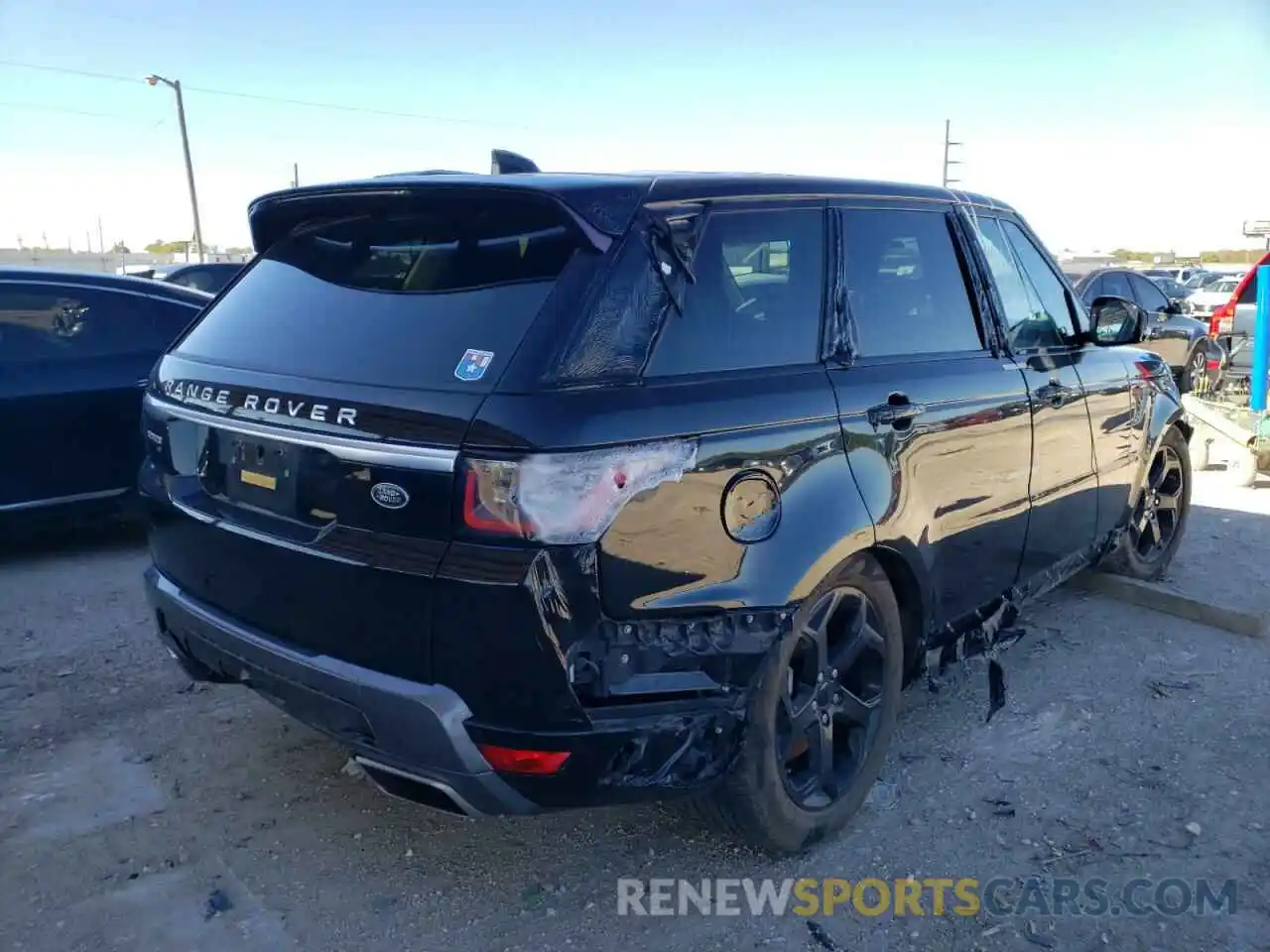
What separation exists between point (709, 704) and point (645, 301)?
0.99 m

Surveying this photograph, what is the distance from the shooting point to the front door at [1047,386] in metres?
3.84

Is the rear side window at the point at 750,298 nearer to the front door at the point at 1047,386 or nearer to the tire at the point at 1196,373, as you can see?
the front door at the point at 1047,386

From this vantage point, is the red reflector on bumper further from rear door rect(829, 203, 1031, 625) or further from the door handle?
the door handle

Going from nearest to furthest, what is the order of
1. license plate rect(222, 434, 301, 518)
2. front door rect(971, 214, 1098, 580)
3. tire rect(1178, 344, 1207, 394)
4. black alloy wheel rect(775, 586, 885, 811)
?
1. license plate rect(222, 434, 301, 518)
2. black alloy wheel rect(775, 586, 885, 811)
3. front door rect(971, 214, 1098, 580)
4. tire rect(1178, 344, 1207, 394)

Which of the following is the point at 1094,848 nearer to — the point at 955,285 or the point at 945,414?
the point at 945,414

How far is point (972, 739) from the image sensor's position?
3.68m

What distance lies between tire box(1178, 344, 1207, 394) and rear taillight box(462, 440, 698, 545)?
1296cm

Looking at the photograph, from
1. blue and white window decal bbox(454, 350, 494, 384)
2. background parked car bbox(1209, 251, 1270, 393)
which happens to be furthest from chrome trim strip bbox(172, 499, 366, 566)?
background parked car bbox(1209, 251, 1270, 393)

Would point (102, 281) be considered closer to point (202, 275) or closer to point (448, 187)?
point (448, 187)

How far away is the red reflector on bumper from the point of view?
89.7 inches

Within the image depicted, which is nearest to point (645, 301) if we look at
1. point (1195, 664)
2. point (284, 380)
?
point (284, 380)

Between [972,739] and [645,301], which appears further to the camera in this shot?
[972,739]

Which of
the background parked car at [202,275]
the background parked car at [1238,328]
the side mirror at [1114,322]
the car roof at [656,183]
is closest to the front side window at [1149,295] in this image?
the background parked car at [1238,328]

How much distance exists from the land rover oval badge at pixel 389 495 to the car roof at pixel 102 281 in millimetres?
4184
